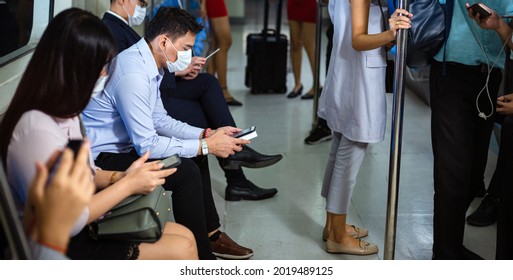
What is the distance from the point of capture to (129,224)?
92.6 inches

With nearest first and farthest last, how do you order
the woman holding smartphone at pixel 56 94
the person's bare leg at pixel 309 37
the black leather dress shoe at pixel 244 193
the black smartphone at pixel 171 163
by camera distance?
the woman holding smartphone at pixel 56 94 → the black smartphone at pixel 171 163 → the black leather dress shoe at pixel 244 193 → the person's bare leg at pixel 309 37

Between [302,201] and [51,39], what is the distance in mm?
2434

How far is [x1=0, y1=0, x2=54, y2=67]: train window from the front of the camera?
12.3 ft

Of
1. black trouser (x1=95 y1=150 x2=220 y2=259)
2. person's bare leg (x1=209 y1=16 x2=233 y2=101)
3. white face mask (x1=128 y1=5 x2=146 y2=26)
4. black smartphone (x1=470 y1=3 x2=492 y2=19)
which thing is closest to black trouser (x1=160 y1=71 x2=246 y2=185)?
white face mask (x1=128 y1=5 x2=146 y2=26)

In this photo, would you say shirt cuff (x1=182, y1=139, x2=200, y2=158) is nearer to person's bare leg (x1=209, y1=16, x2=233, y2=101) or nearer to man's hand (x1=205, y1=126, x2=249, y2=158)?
man's hand (x1=205, y1=126, x2=249, y2=158)

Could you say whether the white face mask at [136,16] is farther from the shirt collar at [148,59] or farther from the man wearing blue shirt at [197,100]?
the shirt collar at [148,59]

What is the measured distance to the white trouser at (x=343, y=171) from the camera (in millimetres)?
3438

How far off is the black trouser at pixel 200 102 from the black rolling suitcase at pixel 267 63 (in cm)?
286

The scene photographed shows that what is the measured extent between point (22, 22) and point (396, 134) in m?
2.20

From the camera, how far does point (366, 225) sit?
12.9 feet

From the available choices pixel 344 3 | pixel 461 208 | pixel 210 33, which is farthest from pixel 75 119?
pixel 210 33

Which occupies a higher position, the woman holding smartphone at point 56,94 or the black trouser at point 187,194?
the woman holding smartphone at point 56,94

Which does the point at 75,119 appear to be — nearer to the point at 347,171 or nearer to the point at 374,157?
the point at 347,171

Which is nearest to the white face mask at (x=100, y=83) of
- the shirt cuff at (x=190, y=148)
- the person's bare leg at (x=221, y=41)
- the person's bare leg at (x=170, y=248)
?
the person's bare leg at (x=170, y=248)
